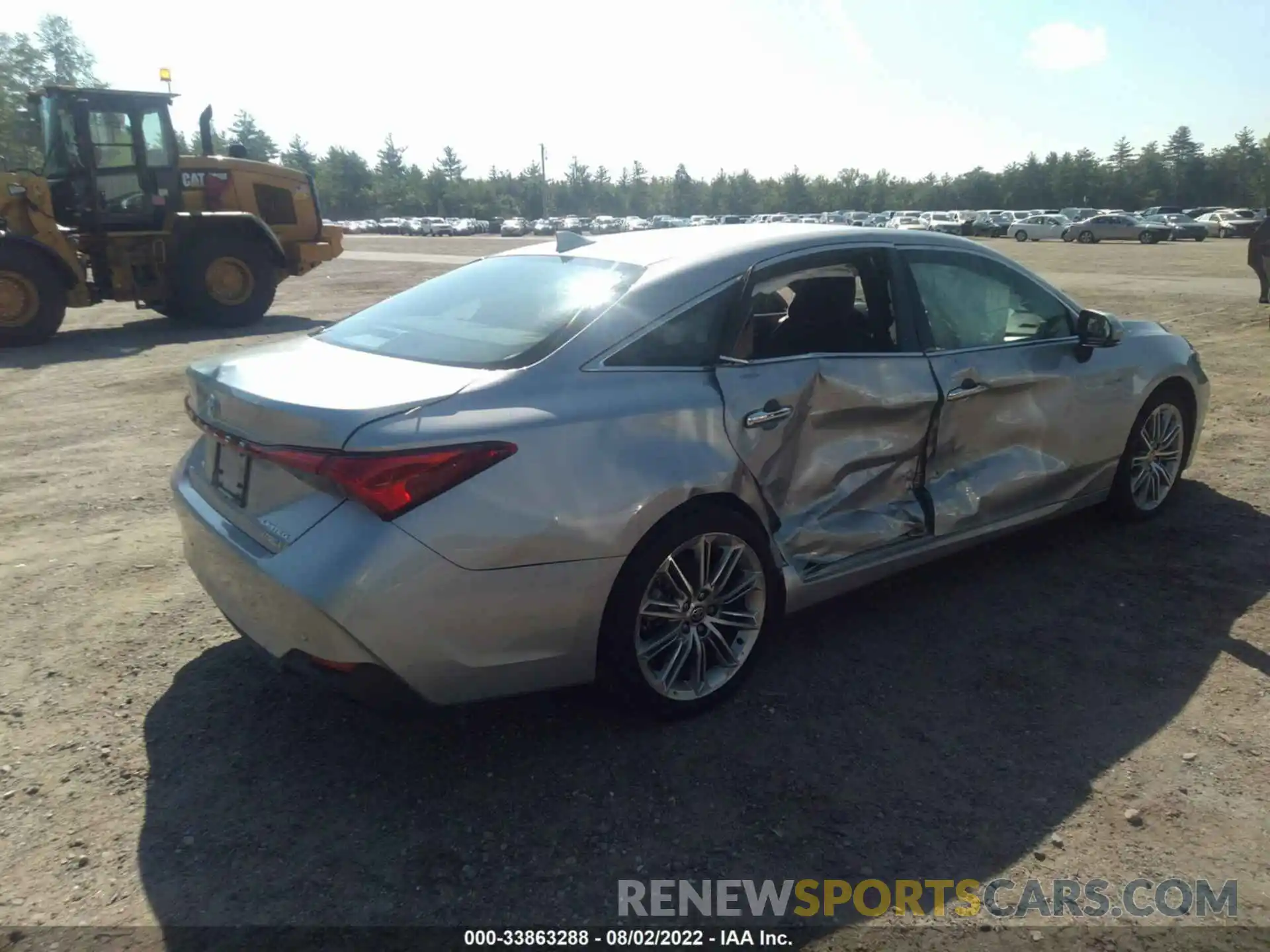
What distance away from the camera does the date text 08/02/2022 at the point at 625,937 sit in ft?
7.50

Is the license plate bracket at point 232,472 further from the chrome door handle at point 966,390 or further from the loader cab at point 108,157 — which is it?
the loader cab at point 108,157

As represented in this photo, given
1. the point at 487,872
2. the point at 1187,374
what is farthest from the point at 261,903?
the point at 1187,374

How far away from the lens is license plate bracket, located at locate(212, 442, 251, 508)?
2.89 m

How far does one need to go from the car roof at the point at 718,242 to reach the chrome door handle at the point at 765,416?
1.93ft

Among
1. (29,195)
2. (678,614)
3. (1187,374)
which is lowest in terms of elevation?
(678,614)

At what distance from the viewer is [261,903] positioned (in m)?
2.38

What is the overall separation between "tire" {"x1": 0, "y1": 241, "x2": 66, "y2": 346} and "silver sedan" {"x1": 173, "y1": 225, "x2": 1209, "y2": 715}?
10.5 meters

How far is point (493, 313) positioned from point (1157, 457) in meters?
3.72

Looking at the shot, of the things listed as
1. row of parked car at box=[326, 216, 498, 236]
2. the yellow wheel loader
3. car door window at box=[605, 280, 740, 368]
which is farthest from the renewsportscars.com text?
row of parked car at box=[326, 216, 498, 236]

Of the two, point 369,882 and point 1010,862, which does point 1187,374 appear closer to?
point 1010,862

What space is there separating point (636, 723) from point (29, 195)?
1268 cm

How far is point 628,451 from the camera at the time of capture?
287 cm

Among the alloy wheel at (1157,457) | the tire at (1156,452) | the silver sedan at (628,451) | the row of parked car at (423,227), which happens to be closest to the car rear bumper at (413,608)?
the silver sedan at (628,451)

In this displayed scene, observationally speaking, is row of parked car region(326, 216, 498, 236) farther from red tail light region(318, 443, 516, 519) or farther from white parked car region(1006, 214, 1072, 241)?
red tail light region(318, 443, 516, 519)
